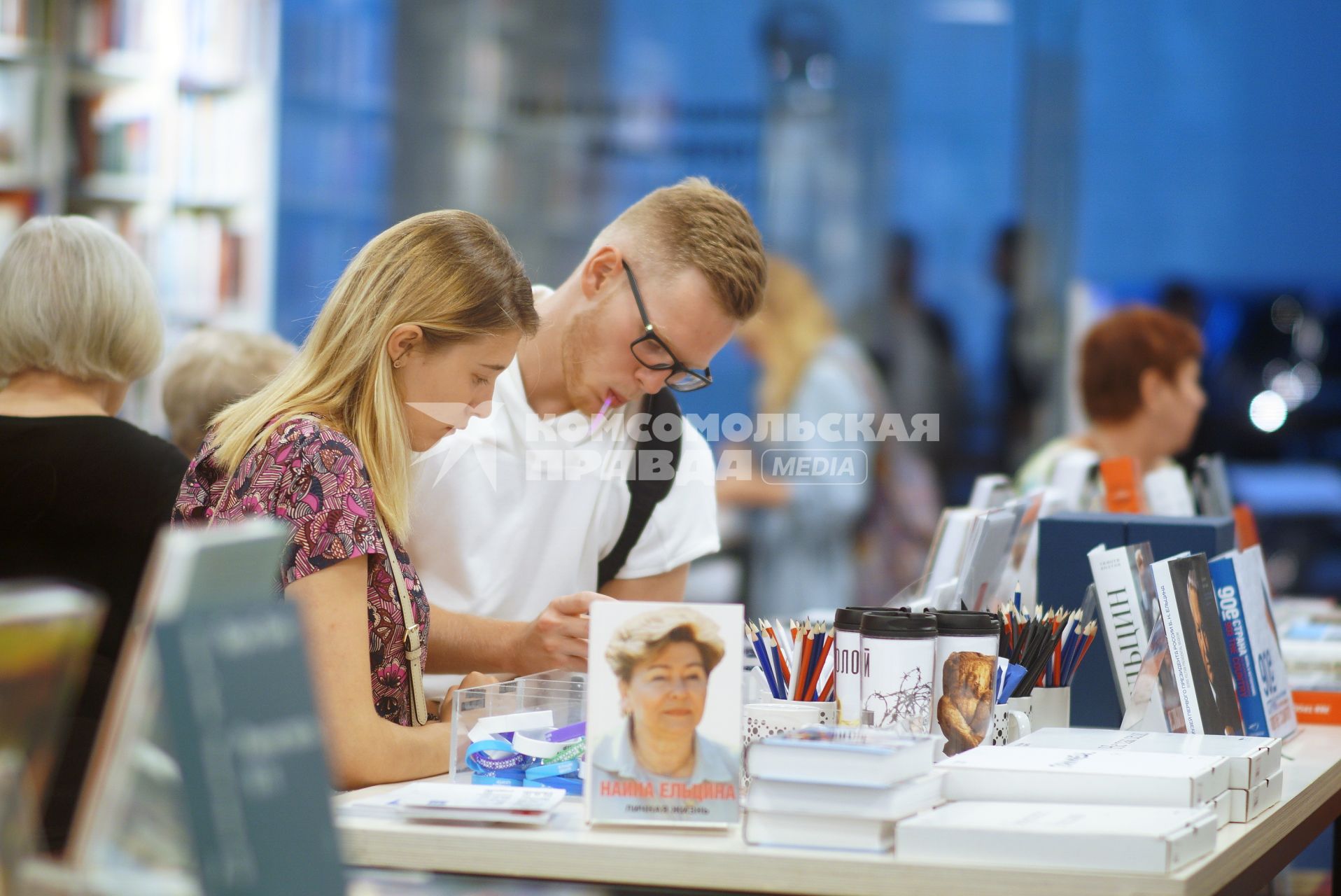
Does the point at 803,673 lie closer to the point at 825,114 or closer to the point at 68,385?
the point at 68,385

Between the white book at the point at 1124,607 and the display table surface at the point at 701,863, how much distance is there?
0.45 meters

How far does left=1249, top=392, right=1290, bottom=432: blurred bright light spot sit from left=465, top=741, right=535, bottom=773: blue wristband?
4.86 metres

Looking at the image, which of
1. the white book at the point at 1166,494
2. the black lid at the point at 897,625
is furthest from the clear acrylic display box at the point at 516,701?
the white book at the point at 1166,494

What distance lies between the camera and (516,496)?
237 cm

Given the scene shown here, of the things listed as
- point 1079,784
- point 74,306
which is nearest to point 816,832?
point 1079,784

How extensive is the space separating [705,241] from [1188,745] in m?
1.11

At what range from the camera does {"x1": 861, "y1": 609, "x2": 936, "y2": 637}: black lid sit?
159 centimetres

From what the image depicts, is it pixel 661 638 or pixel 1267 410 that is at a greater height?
pixel 1267 410

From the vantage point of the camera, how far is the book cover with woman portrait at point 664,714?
4.51ft

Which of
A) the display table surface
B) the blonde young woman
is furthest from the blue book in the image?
the blonde young woman

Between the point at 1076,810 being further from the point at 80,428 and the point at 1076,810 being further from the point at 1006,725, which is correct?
the point at 80,428

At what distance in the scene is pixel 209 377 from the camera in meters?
3.17

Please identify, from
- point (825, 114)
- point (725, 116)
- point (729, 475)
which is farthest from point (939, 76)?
point (729, 475)

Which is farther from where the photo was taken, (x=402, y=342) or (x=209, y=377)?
(x=209, y=377)
